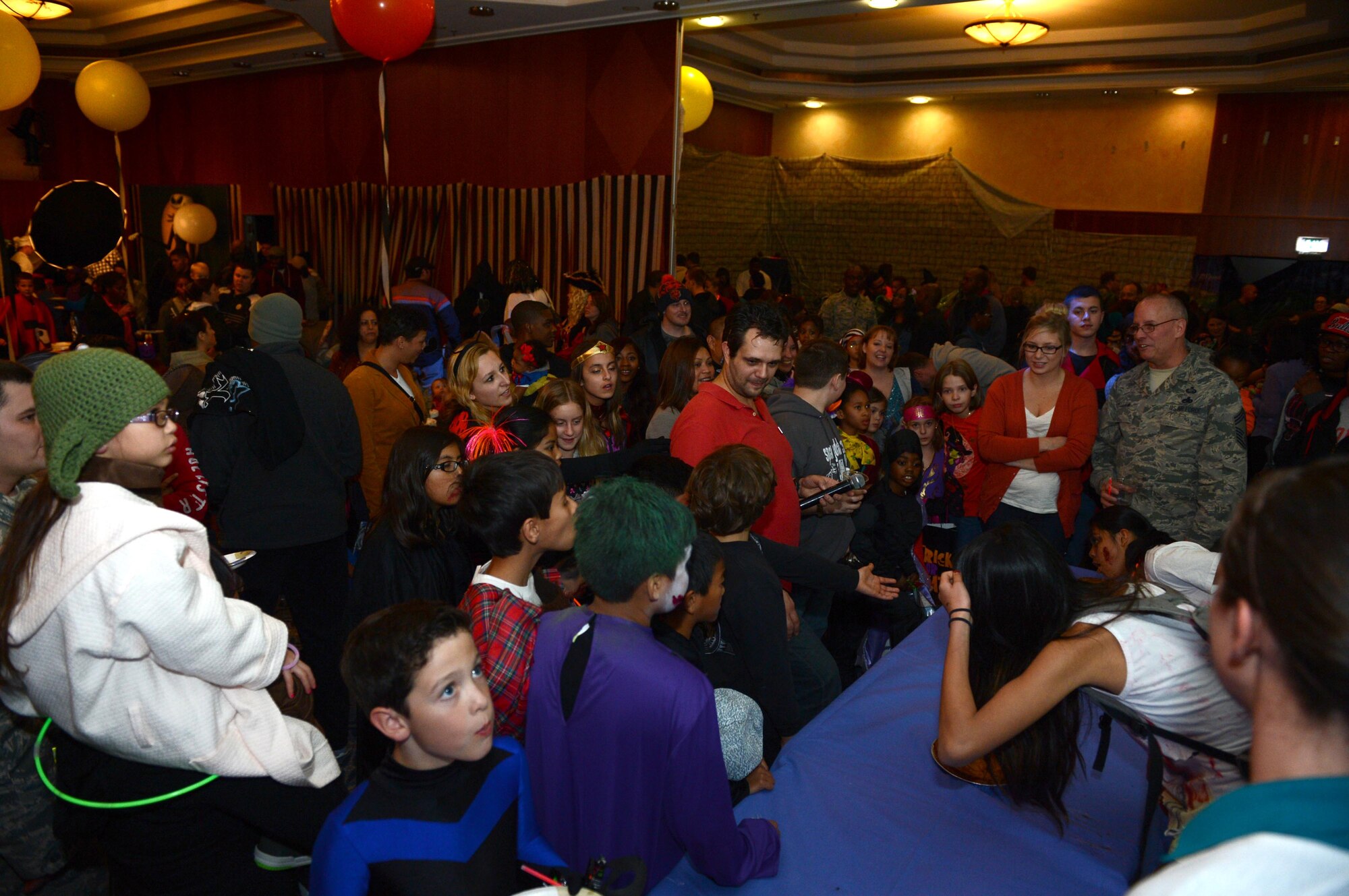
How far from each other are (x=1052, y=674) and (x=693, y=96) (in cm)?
673

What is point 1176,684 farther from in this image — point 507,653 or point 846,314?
point 846,314

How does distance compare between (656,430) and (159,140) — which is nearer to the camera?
(656,430)

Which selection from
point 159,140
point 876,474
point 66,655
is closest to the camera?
point 66,655

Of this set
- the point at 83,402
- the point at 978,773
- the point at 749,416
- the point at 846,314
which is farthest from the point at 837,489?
the point at 846,314

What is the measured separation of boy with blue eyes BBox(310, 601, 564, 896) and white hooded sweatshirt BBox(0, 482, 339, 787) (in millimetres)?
234

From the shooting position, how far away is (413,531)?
2.37 metres

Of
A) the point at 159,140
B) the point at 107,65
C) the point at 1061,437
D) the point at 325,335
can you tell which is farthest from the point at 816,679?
the point at 159,140

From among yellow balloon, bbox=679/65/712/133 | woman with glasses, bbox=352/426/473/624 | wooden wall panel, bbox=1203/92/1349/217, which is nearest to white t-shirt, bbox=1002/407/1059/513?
woman with glasses, bbox=352/426/473/624

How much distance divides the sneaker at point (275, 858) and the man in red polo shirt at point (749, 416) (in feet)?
5.24

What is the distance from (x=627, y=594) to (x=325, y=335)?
3425 mm

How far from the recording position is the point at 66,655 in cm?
141

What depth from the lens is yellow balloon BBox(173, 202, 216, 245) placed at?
10.6 meters

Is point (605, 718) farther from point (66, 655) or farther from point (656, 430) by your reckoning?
point (656, 430)

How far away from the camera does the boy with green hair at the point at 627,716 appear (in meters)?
1.44
